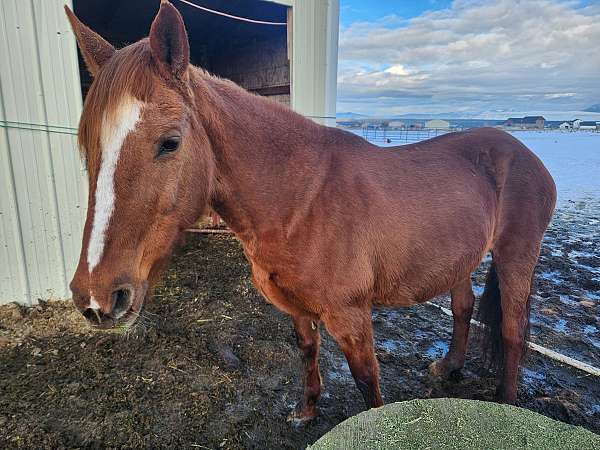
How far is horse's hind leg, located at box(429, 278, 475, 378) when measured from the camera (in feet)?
10.1

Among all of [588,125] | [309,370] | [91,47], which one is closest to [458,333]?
[309,370]

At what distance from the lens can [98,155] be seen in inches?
51.2

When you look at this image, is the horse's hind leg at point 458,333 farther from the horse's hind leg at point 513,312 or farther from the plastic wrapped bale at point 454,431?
the plastic wrapped bale at point 454,431

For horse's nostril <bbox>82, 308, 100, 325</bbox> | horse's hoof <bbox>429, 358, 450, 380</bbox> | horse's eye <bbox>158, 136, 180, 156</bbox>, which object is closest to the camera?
horse's nostril <bbox>82, 308, 100, 325</bbox>

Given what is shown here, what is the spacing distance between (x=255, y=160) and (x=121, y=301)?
34.4 inches

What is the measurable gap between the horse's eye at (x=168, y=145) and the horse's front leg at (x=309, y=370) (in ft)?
4.84

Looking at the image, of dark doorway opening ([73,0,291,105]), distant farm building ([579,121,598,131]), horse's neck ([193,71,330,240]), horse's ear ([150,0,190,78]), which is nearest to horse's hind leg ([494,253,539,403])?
horse's neck ([193,71,330,240])

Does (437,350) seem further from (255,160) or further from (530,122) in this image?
(530,122)

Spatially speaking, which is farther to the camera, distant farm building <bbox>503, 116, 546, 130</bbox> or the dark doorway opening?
distant farm building <bbox>503, 116, 546, 130</bbox>

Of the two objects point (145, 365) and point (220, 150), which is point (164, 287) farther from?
point (220, 150)

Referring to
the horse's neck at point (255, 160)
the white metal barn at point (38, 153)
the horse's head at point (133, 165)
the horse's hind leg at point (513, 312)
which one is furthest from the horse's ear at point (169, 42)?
the white metal barn at point (38, 153)

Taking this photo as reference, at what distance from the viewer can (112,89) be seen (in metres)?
1.32

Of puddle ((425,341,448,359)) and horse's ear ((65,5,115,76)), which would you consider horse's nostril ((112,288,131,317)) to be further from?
puddle ((425,341,448,359))

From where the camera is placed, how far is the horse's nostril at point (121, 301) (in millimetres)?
1308
